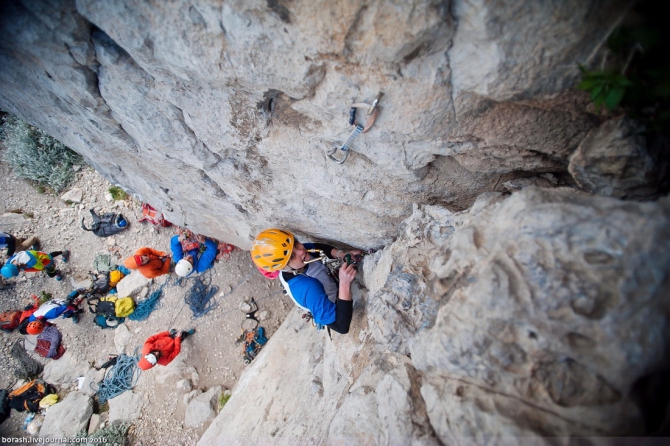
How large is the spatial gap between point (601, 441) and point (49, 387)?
387 inches

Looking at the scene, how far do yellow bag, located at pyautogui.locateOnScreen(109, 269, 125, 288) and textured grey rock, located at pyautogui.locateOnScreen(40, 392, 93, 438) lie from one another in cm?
243

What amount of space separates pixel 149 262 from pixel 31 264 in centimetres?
294

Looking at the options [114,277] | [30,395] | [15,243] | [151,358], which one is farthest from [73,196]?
[151,358]

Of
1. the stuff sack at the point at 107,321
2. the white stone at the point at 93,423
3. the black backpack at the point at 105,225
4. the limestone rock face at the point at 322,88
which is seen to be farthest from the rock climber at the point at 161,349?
the limestone rock face at the point at 322,88

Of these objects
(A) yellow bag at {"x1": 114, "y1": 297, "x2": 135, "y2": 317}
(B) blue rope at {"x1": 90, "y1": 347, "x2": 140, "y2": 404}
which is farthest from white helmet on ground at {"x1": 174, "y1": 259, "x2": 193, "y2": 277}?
(B) blue rope at {"x1": 90, "y1": 347, "x2": 140, "y2": 404}

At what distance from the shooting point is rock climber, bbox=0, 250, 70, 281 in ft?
21.3

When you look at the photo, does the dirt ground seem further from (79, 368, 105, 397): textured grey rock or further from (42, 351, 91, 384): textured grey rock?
(79, 368, 105, 397): textured grey rock

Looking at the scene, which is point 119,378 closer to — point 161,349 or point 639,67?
point 161,349

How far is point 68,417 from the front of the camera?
6.43m

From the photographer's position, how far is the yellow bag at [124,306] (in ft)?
22.2

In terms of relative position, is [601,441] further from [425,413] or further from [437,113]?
[437,113]

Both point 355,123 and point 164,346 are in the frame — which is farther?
point 164,346

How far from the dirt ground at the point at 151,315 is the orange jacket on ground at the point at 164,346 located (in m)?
0.38

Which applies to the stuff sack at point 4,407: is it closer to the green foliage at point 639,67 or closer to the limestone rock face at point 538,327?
the limestone rock face at point 538,327
